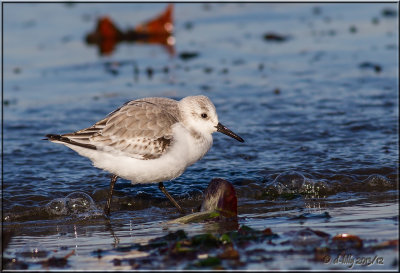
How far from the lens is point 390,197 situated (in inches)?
304

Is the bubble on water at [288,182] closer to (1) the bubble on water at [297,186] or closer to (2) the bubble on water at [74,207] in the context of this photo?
(1) the bubble on water at [297,186]

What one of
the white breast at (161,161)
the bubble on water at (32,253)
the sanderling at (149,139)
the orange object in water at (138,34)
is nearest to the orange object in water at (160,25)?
the orange object in water at (138,34)

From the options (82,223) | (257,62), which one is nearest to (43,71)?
(257,62)

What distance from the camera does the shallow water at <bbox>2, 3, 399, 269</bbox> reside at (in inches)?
284

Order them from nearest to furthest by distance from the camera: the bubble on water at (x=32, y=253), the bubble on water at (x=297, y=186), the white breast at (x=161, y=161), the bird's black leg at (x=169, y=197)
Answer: the bubble on water at (x=32, y=253) < the white breast at (x=161, y=161) < the bird's black leg at (x=169, y=197) < the bubble on water at (x=297, y=186)

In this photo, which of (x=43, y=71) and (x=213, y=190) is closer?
(x=213, y=190)

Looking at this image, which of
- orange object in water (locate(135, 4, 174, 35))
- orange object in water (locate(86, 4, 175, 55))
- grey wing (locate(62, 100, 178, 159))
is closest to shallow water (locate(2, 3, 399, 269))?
orange object in water (locate(86, 4, 175, 55))

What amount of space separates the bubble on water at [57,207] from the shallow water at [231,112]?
3cm

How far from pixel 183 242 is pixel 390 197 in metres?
3.02

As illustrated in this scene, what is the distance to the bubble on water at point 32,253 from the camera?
5.98m

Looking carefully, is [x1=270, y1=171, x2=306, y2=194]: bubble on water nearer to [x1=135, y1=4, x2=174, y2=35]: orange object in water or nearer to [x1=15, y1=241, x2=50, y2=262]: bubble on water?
[x1=15, y1=241, x2=50, y2=262]: bubble on water

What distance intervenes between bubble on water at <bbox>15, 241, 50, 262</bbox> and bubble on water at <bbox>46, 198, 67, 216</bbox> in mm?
1202

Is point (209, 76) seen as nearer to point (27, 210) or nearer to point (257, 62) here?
point (257, 62)

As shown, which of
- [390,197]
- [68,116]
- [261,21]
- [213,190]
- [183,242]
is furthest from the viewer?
[261,21]
